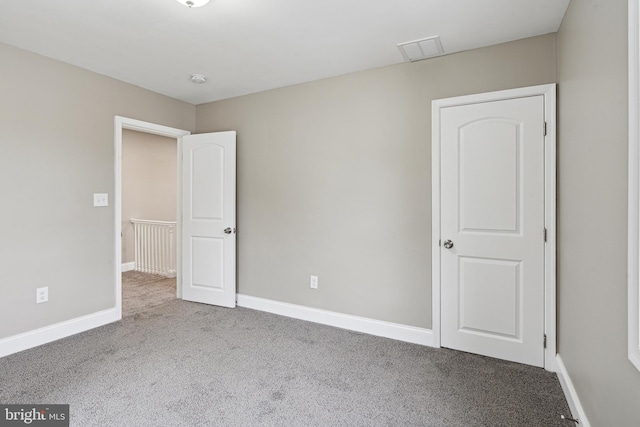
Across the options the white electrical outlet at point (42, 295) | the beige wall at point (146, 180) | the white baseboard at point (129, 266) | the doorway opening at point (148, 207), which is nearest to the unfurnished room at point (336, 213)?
the white electrical outlet at point (42, 295)

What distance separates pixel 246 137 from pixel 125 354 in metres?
2.37

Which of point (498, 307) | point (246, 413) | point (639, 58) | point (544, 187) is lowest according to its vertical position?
point (246, 413)

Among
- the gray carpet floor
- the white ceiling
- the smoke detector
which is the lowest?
the gray carpet floor

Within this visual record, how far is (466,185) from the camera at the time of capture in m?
2.61

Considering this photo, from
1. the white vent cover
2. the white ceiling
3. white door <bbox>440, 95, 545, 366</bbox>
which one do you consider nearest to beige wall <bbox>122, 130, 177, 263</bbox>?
the white ceiling

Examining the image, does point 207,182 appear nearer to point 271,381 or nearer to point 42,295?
point 42,295

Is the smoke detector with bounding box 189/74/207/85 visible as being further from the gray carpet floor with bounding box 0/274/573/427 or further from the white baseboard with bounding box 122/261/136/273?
the white baseboard with bounding box 122/261/136/273

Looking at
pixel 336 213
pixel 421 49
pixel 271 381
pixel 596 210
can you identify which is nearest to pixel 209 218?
pixel 336 213

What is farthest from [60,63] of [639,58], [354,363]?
[639,58]

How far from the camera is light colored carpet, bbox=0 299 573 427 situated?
188 centimetres

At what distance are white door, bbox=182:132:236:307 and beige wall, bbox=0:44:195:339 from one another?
797 millimetres

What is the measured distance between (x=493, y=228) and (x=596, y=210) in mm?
1003

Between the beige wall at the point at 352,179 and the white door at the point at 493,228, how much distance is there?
0.58 feet

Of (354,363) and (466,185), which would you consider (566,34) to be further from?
(354,363)
